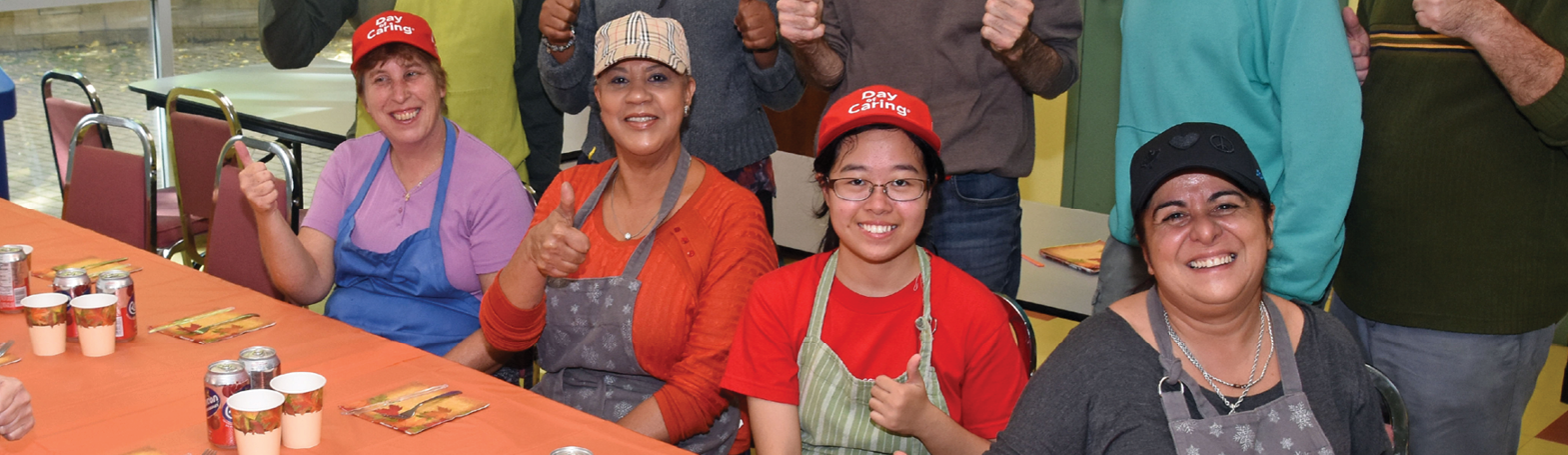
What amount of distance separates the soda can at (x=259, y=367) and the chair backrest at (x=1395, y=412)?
1.64 m

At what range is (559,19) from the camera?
2.79 m

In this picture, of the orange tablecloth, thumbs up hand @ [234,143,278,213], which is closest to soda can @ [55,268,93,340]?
the orange tablecloth

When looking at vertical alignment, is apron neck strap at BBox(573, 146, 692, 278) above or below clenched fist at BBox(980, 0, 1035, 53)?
below

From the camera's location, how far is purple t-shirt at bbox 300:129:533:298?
99.6 inches

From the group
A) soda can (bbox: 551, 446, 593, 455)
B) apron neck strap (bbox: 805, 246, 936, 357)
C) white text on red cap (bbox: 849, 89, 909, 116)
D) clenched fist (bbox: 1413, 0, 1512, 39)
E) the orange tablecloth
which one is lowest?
the orange tablecloth

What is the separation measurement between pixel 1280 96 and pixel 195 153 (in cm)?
315

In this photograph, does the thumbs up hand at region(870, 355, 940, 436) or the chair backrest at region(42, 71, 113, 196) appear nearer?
the thumbs up hand at region(870, 355, 940, 436)

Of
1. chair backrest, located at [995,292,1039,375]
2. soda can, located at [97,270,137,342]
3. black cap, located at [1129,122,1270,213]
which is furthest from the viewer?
soda can, located at [97,270,137,342]

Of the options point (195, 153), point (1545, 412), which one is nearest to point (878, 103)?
point (195, 153)

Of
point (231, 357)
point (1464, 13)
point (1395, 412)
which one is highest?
point (1464, 13)

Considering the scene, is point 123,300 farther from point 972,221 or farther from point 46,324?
point 972,221

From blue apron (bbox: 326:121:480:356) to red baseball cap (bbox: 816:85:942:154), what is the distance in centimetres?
99

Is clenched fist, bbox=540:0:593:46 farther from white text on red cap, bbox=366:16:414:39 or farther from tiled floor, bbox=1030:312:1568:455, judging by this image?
tiled floor, bbox=1030:312:1568:455

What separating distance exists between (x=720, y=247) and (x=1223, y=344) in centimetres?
96
